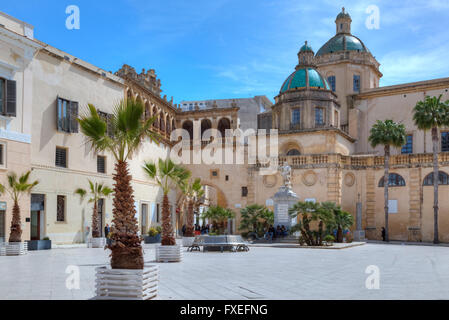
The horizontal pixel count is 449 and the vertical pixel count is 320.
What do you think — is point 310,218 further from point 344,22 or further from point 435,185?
point 344,22

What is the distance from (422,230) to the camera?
1591 inches

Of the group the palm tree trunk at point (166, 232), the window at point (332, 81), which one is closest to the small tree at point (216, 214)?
the window at point (332, 81)

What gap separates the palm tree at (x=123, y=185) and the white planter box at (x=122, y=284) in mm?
336

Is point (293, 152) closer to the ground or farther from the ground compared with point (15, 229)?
farther from the ground

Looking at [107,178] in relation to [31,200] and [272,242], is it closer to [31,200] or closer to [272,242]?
[31,200]

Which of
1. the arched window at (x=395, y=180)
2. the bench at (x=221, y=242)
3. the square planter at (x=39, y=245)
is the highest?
the arched window at (x=395, y=180)

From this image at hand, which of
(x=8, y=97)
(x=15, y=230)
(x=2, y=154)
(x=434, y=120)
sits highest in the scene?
(x=434, y=120)

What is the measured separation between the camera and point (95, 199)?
31.5 metres

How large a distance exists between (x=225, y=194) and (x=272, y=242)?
538 inches

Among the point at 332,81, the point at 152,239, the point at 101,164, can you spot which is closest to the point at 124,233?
the point at 152,239

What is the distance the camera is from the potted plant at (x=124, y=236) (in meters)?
9.41

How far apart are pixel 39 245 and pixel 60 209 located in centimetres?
418

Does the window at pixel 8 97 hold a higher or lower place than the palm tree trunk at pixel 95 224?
higher

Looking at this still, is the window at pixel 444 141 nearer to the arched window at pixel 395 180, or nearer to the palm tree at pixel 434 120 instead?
the arched window at pixel 395 180
